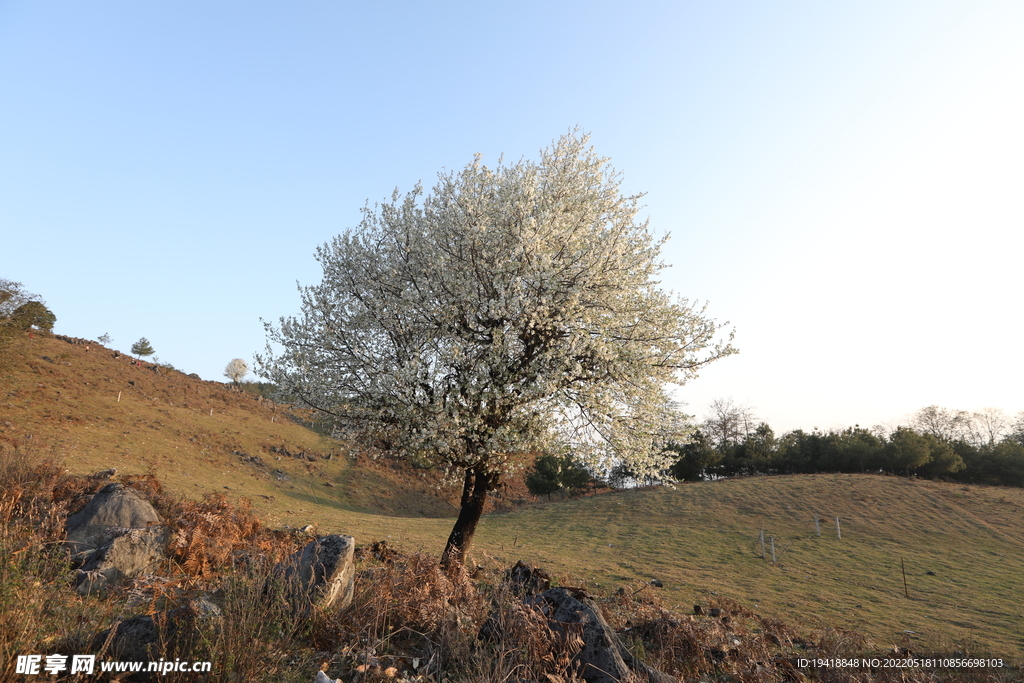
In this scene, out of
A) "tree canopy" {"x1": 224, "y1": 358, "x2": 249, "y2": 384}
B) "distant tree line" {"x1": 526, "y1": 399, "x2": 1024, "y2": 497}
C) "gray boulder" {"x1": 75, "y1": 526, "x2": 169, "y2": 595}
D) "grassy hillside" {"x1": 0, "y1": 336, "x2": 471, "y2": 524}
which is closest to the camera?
"gray boulder" {"x1": 75, "y1": 526, "x2": 169, "y2": 595}

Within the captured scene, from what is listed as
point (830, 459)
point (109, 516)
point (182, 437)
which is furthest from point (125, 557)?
point (830, 459)

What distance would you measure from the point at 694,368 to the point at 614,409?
2940 millimetres

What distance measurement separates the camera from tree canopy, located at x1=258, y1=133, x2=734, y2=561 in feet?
47.8

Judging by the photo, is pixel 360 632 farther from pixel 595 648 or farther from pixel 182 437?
pixel 182 437

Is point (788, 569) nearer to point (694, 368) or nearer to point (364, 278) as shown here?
point (694, 368)

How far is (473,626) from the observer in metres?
7.77

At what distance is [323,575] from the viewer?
830 cm

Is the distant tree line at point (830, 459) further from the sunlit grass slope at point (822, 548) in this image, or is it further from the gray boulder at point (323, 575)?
the gray boulder at point (323, 575)

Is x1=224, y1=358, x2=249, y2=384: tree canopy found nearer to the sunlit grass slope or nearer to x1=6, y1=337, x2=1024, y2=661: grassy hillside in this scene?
x1=6, y1=337, x2=1024, y2=661: grassy hillside

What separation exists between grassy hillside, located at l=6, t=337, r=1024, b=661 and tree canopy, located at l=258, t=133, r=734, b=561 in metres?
7.38

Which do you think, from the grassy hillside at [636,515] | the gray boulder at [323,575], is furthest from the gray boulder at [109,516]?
the grassy hillside at [636,515]

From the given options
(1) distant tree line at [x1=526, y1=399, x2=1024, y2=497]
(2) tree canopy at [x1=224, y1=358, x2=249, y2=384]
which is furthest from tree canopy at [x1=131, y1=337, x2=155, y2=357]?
(1) distant tree line at [x1=526, y1=399, x2=1024, y2=497]

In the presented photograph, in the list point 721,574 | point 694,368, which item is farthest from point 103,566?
point 721,574

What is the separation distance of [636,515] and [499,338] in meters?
41.9
